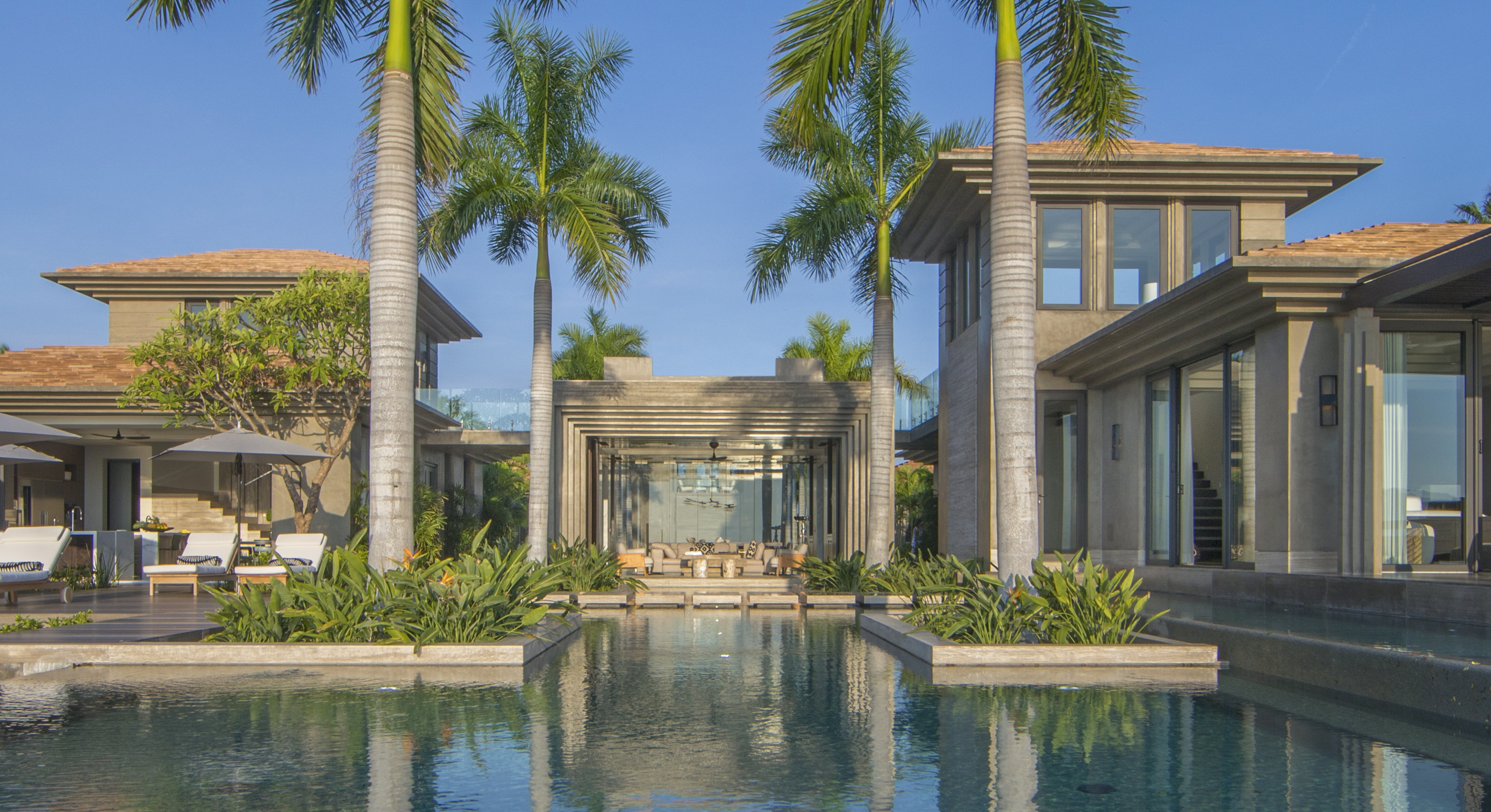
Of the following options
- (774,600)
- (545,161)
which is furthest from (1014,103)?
(545,161)

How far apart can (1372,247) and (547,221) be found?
1087 cm

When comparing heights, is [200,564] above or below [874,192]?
below

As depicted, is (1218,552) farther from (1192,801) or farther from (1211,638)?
(1192,801)

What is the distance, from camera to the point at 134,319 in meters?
24.8

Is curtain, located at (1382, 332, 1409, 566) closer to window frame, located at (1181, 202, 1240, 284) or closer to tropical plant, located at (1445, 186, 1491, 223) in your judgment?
window frame, located at (1181, 202, 1240, 284)

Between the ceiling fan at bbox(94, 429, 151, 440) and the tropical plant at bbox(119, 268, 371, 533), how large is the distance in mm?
1932

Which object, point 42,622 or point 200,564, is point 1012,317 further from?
A: point 200,564

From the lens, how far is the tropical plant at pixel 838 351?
124 ft

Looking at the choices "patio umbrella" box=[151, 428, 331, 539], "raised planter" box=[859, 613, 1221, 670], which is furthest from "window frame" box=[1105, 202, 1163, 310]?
"patio umbrella" box=[151, 428, 331, 539]

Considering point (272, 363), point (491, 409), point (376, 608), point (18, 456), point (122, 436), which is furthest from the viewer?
point (491, 409)

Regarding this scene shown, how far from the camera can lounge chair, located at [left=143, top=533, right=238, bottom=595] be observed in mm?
16312

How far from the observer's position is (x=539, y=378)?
17016 millimetres

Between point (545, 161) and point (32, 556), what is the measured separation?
8561 millimetres

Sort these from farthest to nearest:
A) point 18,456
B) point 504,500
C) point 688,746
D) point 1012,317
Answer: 1. point 504,500
2. point 18,456
3. point 1012,317
4. point 688,746
